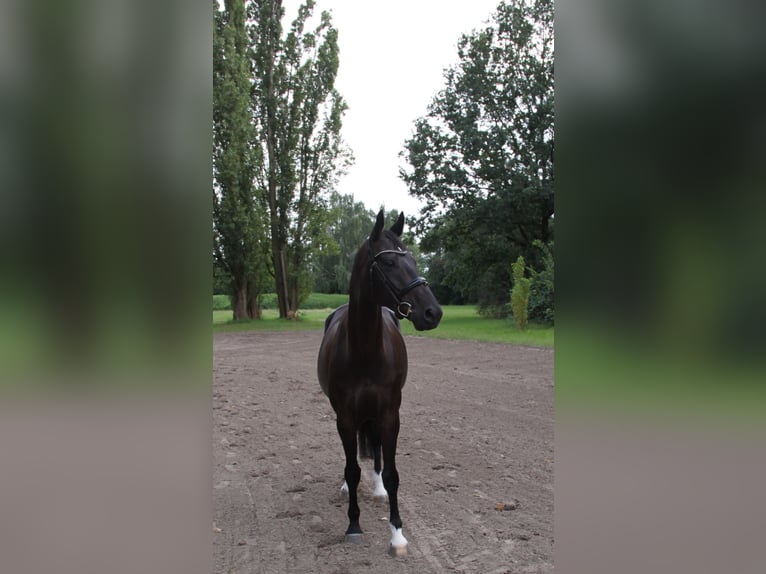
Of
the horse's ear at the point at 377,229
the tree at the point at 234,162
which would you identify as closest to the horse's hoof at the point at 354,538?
the horse's ear at the point at 377,229

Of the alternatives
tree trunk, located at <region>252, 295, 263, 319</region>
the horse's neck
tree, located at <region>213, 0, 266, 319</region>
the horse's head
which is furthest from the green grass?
the horse's head

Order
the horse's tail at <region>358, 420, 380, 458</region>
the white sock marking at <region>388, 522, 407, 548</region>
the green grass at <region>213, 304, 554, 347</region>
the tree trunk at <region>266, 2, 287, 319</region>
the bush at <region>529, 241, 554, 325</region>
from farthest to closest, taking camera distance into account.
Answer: the tree trunk at <region>266, 2, 287, 319</region> < the bush at <region>529, 241, 554, 325</region> < the green grass at <region>213, 304, 554, 347</region> < the horse's tail at <region>358, 420, 380, 458</region> < the white sock marking at <region>388, 522, 407, 548</region>

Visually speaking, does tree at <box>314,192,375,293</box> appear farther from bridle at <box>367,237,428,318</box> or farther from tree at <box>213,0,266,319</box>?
bridle at <box>367,237,428,318</box>

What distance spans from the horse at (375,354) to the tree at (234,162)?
18.0 metres

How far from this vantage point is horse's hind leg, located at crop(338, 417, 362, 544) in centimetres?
346

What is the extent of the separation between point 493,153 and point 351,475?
2368 cm

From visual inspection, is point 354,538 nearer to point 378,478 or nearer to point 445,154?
point 378,478

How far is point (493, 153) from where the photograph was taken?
25094mm

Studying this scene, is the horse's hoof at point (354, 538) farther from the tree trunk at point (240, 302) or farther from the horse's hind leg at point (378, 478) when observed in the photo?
the tree trunk at point (240, 302)

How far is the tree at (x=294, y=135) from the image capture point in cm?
2441

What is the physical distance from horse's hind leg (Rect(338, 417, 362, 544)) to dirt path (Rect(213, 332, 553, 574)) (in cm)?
8

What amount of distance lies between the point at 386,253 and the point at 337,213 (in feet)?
76.7
